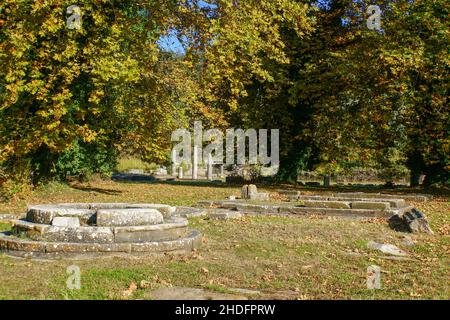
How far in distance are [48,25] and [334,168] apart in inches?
633

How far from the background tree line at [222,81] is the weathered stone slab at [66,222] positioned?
8.62 m

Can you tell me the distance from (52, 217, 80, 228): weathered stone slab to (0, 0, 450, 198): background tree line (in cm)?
862

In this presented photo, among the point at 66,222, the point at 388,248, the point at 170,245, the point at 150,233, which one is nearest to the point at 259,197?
the point at 388,248

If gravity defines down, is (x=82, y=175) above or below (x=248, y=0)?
below

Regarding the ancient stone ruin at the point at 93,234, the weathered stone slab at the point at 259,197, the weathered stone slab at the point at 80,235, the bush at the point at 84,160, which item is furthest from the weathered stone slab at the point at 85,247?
the bush at the point at 84,160

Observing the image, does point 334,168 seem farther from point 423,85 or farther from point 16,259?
point 16,259

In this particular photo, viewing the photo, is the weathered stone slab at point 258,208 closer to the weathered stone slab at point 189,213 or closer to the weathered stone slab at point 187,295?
the weathered stone slab at point 189,213

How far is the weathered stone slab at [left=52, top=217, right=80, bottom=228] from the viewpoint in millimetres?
8649

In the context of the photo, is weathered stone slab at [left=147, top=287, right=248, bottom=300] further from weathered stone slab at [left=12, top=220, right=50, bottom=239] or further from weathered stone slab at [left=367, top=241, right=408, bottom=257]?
weathered stone slab at [left=367, top=241, right=408, bottom=257]

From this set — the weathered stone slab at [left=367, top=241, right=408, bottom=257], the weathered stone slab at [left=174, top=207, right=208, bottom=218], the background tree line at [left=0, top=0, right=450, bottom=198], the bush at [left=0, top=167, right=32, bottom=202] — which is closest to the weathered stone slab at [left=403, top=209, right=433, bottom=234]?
the weathered stone slab at [left=367, top=241, right=408, bottom=257]

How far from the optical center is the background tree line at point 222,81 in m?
17.1

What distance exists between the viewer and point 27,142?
16.8m

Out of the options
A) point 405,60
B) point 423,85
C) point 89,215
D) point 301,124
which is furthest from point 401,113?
point 89,215

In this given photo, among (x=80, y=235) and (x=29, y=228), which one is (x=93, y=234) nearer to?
(x=80, y=235)
